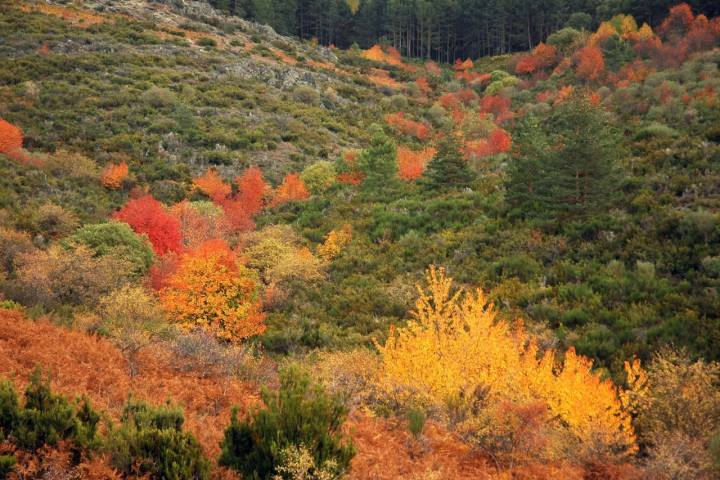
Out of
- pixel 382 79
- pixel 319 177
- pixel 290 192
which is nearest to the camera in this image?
pixel 290 192

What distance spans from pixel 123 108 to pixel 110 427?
4802cm

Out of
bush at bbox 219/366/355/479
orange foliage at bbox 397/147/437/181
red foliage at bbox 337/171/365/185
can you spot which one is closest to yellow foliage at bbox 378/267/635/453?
bush at bbox 219/366/355/479

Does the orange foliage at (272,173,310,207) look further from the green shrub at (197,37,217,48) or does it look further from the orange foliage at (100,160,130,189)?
the green shrub at (197,37,217,48)

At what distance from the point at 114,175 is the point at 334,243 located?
766 inches

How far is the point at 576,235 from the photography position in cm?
2341

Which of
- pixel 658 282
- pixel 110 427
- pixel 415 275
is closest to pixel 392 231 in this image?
pixel 415 275

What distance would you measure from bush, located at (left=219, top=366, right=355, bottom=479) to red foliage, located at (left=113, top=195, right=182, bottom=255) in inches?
918

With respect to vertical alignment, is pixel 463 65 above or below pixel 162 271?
above

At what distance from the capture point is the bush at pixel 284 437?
7.09m

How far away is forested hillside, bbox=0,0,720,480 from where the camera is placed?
9.38 meters

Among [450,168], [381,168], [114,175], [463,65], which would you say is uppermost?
[463,65]

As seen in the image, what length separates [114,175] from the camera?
37906mm

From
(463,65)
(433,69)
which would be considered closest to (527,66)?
(463,65)

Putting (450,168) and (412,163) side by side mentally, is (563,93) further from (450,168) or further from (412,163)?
(450,168)
